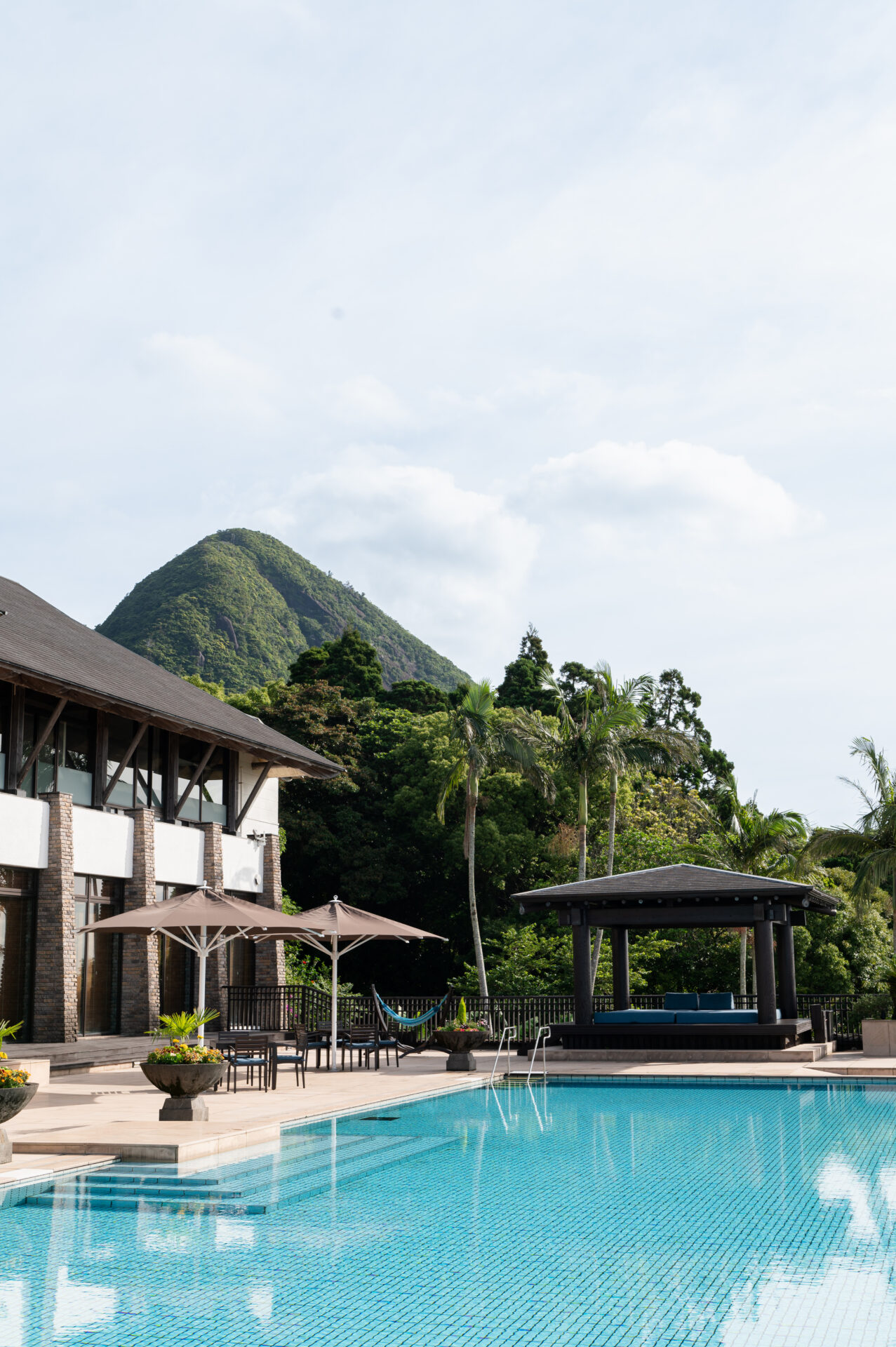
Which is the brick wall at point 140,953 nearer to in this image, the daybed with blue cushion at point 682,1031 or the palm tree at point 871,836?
the daybed with blue cushion at point 682,1031

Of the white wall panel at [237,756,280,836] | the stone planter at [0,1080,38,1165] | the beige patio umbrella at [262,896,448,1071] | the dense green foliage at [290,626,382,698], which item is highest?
the dense green foliage at [290,626,382,698]

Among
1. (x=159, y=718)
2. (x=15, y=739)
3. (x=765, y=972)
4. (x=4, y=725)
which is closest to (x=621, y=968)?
(x=765, y=972)

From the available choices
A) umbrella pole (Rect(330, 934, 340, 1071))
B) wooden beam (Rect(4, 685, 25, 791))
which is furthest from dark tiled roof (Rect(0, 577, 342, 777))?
umbrella pole (Rect(330, 934, 340, 1071))

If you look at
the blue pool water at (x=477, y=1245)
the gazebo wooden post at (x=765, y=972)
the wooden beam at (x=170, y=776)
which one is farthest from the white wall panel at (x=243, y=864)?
the blue pool water at (x=477, y=1245)

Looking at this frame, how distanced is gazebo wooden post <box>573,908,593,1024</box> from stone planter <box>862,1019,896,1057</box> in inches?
196

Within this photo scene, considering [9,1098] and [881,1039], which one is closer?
[9,1098]

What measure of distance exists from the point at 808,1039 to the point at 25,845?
49.1 feet

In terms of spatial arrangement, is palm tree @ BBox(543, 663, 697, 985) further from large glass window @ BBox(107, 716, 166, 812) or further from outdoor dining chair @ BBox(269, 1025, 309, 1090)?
outdoor dining chair @ BBox(269, 1025, 309, 1090)

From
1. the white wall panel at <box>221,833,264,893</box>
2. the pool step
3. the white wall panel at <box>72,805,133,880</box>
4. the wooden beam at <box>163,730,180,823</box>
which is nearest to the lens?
the pool step

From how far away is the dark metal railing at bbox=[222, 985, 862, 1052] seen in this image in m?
24.1

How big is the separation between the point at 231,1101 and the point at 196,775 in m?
11.1

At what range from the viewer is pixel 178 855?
981 inches

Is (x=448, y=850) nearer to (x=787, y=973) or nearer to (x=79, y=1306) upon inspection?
(x=787, y=973)

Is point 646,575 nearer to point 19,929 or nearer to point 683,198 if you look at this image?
point 683,198
